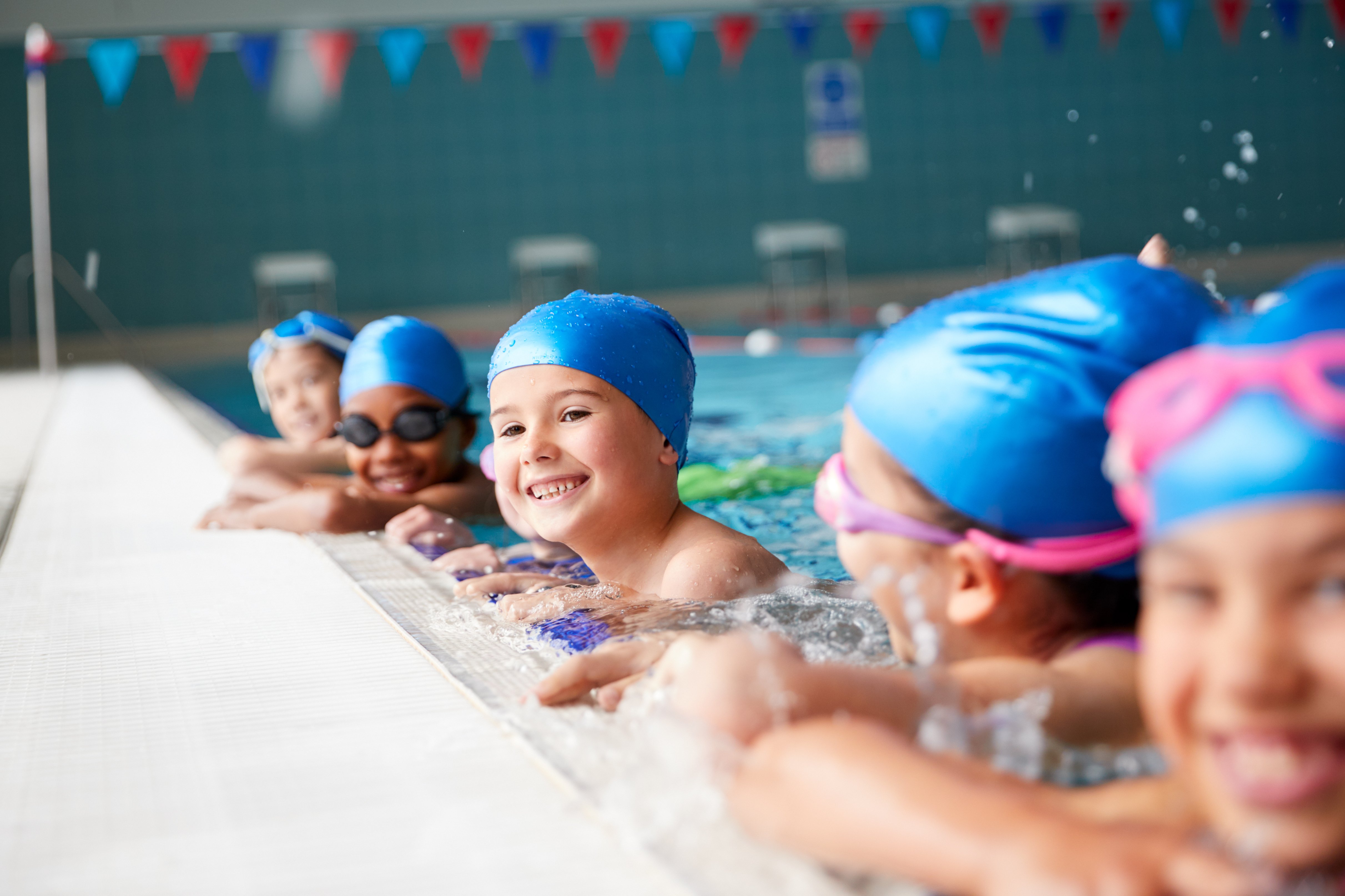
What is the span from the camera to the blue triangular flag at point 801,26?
1370cm

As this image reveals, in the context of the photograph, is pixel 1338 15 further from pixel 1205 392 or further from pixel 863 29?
pixel 1205 392

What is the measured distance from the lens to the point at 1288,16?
15727mm

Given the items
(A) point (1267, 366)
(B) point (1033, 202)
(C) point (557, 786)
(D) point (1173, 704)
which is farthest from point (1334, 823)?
(B) point (1033, 202)

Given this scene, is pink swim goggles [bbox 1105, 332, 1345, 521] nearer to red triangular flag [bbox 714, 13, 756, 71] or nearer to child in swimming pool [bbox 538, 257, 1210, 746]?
child in swimming pool [bbox 538, 257, 1210, 746]

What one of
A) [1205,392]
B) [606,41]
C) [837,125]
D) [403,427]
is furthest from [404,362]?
[837,125]

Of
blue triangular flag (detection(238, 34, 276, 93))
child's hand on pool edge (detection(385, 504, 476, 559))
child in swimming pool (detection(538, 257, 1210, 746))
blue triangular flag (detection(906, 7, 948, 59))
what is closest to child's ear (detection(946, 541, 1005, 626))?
child in swimming pool (detection(538, 257, 1210, 746))

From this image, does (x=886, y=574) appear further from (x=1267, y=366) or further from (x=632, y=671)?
(x=1267, y=366)

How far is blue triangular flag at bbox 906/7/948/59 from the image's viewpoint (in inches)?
553

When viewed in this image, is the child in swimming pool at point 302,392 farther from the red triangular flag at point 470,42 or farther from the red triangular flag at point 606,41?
the red triangular flag at point 606,41

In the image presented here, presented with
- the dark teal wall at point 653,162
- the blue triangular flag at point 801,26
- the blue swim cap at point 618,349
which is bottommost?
the blue swim cap at point 618,349

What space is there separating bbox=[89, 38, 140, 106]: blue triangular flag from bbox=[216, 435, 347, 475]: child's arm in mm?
9313

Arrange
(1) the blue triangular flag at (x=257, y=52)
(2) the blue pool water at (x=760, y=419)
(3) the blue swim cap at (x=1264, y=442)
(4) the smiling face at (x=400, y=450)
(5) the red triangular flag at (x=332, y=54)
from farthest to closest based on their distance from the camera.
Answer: (5) the red triangular flag at (x=332, y=54), (1) the blue triangular flag at (x=257, y=52), (2) the blue pool water at (x=760, y=419), (4) the smiling face at (x=400, y=450), (3) the blue swim cap at (x=1264, y=442)

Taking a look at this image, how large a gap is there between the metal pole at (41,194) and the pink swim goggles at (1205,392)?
29.5 feet

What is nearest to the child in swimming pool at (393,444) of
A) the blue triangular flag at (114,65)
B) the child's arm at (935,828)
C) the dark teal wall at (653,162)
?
the child's arm at (935,828)
